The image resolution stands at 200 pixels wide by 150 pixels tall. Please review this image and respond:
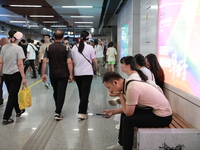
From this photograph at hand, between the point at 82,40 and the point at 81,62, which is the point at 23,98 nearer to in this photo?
the point at 81,62

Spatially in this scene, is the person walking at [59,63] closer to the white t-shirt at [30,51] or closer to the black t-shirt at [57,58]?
the black t-shirt at [57,58]

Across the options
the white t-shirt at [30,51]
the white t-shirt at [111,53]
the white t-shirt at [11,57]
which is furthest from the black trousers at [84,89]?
the white t-shirt at [111,53]

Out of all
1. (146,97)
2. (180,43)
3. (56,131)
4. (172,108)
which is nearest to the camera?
(146,97)

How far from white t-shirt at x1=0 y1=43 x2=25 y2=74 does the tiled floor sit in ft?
3.08

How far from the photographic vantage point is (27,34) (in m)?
21.8

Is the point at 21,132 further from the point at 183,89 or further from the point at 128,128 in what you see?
the point at 183,89

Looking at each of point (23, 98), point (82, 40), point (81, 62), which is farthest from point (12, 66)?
point (82, 40)

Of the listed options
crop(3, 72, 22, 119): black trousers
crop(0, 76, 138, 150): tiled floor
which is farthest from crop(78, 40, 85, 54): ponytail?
crop(0, 76, 138, 150): tiled floor

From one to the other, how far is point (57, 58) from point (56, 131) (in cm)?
123

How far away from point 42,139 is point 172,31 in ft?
8.54

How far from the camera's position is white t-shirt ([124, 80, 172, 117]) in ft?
7.68

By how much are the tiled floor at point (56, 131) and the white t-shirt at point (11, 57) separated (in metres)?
0.94

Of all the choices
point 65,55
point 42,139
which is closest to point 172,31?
point 65,55

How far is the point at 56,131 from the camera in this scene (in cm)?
365
